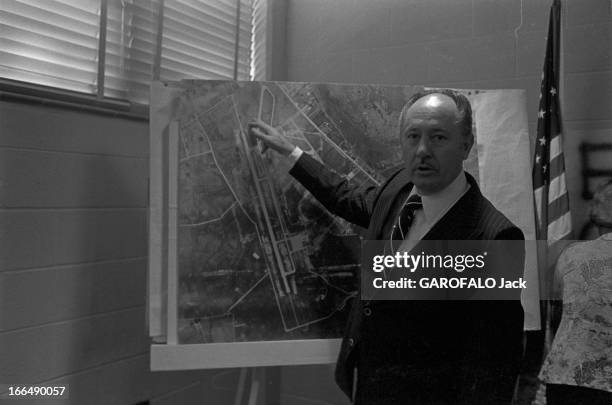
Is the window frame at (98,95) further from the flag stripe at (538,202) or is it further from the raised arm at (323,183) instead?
the flag stripe at (538,202)

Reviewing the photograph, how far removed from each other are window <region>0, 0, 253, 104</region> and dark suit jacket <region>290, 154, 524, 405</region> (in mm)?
716

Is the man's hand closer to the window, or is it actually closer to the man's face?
the man's face

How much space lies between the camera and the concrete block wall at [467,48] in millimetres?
1377

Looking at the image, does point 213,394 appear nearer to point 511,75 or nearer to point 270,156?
point 270,156

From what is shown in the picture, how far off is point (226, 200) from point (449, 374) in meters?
0.61

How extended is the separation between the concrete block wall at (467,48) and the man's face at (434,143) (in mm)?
452

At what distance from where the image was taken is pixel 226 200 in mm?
1191

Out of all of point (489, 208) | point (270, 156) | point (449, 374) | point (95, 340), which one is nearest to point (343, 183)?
point (270, 156)

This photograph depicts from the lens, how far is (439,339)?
3.60 feet

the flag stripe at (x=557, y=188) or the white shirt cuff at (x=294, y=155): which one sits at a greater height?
the white shirt cuff at (x=294, y=155)

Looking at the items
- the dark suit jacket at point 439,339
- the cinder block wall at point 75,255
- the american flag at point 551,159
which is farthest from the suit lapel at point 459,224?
the cinder block wall at point 75,255

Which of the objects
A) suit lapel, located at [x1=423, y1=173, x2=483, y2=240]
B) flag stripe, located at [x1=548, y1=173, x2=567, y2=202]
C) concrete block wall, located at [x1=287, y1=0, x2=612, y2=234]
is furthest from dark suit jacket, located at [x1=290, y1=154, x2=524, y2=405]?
concrete block wall, located at [x1=287, y1=0, x2=612, y2=234]

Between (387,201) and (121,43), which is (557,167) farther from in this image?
(121,43)

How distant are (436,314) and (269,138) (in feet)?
1.74
